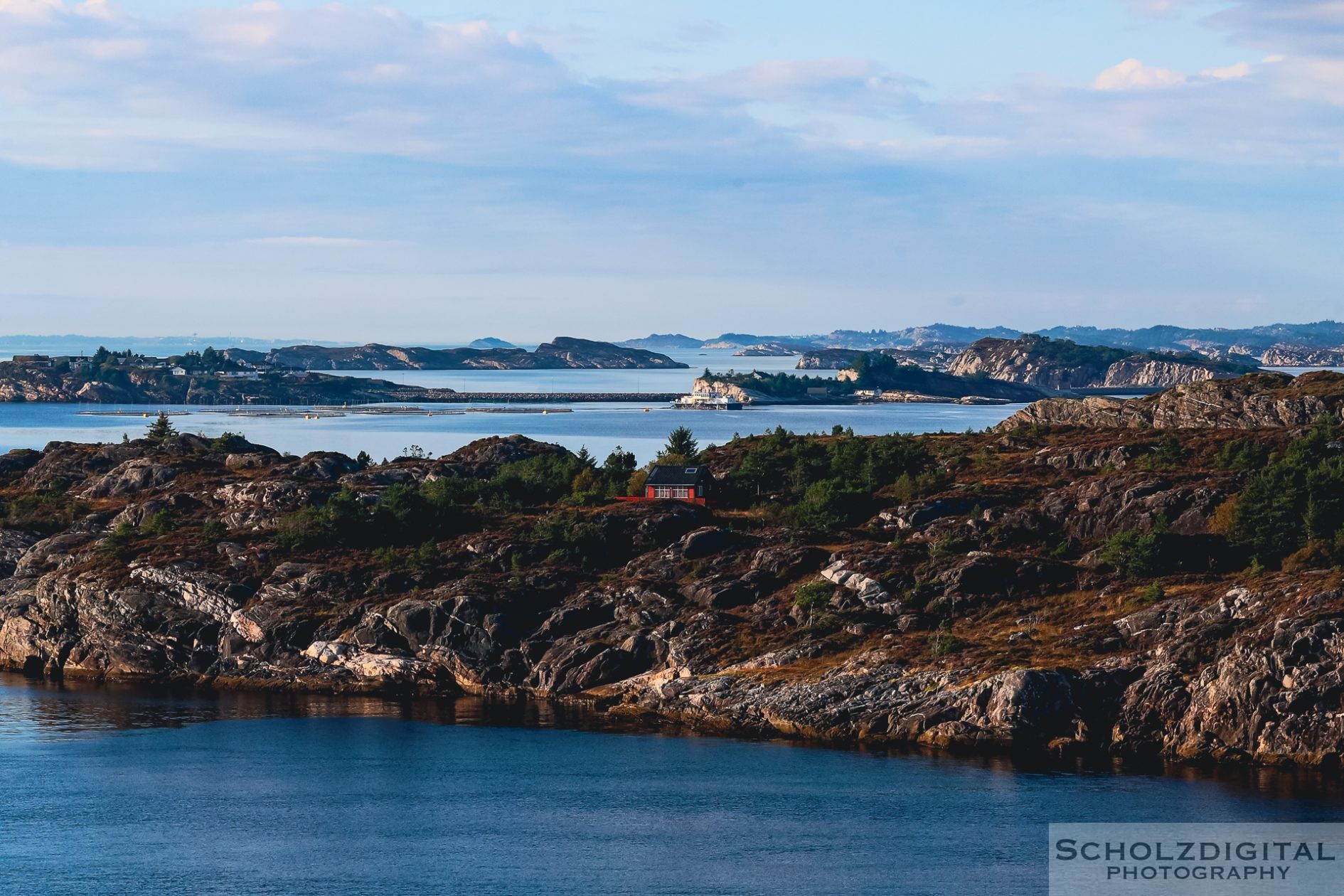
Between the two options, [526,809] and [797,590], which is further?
[797,590]

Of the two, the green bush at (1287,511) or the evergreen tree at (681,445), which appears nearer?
the green bush at (1287,511)

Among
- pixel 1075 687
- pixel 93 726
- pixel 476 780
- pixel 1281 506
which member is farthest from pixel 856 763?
pixel 93 726

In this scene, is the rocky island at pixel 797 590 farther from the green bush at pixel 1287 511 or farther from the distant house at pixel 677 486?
the distant house at pixel 677 486

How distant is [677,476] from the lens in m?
111

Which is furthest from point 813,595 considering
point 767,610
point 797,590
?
point 767,610

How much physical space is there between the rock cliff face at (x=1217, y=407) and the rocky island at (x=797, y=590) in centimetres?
189

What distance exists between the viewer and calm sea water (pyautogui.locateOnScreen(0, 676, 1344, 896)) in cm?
5653

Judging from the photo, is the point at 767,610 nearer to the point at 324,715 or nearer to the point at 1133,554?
the point at 1133,554

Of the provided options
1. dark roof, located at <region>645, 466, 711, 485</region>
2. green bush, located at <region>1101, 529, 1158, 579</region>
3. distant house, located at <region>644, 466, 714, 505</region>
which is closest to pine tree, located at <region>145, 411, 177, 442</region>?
dark roof, located at <region>645, 466, 711, 485</region>

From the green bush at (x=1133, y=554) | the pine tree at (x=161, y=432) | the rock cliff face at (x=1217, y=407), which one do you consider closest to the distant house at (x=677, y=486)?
the rock cliff face at (x=1217, y=407)

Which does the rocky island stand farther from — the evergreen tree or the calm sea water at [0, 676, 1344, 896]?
the evergreen tree

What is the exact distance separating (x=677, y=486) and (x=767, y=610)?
926 inches

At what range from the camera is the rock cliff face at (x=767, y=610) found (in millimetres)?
73188

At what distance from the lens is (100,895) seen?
179 ft
